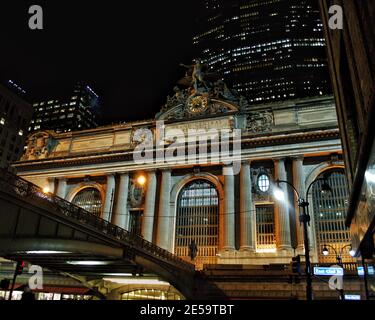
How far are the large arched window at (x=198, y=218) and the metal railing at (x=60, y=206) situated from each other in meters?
12.5

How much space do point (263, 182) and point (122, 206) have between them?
16.0m

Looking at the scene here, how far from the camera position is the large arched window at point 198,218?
1511 inches

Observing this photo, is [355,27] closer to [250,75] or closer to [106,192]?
[106,192]

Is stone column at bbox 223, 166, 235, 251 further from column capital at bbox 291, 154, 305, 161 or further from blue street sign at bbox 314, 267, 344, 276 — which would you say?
blue street sign at bbox 314, 267, 344, 276

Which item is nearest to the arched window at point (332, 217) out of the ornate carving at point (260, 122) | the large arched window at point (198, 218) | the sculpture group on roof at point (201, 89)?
the ornate carving at point (260, 122)

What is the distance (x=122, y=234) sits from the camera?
72.5ft

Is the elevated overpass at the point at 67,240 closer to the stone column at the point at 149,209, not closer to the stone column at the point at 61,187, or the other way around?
the stone column at the point at 149,209

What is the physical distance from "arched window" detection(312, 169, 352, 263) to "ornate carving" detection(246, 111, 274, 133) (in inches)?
335

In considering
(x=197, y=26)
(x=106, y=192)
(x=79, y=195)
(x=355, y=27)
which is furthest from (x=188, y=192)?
(x=197, y=26)

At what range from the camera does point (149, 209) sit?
134 ft

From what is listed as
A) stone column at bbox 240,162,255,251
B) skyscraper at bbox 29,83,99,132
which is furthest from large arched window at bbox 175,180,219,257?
skyscraper at bbox 29,83,99,132

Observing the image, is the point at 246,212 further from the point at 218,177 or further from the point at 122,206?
the point at 122,206

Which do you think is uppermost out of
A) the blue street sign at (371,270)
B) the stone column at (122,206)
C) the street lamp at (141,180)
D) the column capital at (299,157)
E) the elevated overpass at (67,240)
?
the column capital at (299,157)
